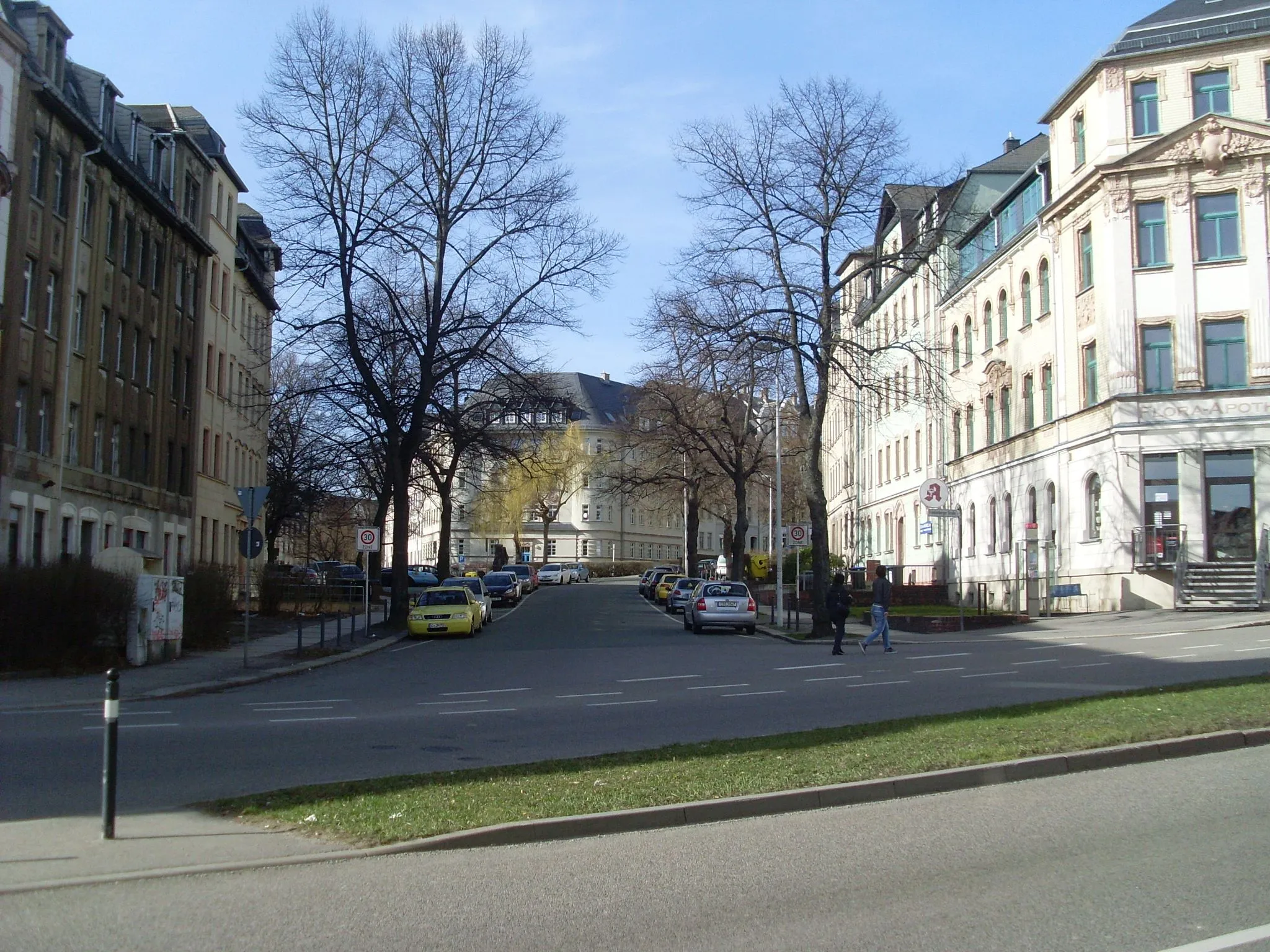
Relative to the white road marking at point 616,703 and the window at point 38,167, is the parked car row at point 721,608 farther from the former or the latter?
the window at point 38,167

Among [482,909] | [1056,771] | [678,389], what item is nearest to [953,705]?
[1056,771]

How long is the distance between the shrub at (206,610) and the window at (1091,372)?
25.7 meters

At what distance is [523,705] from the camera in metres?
17.0

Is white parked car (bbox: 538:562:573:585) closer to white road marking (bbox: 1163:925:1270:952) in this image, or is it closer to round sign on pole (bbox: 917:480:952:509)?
round sign on pole (bbox: 917:480:952:509)

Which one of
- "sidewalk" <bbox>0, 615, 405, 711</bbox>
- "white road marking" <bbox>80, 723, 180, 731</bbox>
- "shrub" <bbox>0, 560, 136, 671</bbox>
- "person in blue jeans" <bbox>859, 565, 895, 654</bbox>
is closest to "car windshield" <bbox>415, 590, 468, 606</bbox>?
"sidewalk" <bbox>0, 615, 405, 711</bbox>

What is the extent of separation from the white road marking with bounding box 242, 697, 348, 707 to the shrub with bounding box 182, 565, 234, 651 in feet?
29.9

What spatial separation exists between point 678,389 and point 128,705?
33.8 m

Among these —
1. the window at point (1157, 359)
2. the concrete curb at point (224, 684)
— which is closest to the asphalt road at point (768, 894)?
the concrete curb at point (224, 684)

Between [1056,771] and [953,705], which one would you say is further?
[953,705]

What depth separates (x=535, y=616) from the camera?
1827 inches

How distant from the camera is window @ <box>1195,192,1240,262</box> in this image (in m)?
36.6

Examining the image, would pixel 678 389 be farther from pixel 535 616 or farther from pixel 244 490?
pixel 244 490

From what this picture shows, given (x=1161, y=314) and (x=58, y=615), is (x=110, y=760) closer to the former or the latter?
(x=58, y=615)

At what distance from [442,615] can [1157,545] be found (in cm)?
1991
